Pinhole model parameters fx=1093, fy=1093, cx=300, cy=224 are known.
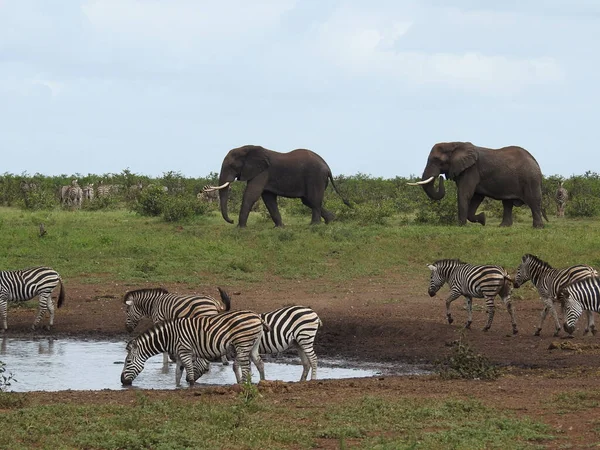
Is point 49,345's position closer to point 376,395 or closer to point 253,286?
point 253,286

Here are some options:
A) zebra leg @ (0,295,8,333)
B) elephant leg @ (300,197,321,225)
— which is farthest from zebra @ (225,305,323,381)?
elephant leg @ (300,197,321,225)

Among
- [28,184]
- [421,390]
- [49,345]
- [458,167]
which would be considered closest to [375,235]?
[458,167]

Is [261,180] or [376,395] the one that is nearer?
[376,395]

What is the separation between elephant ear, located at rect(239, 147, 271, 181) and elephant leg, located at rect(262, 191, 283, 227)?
65 centimetres

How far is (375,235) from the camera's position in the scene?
24453mm

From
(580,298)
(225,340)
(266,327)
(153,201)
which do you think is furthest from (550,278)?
(153,201)

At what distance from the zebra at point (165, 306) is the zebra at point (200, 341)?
36.7 inches

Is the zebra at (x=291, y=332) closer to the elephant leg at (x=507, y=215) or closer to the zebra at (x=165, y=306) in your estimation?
the zebra at (x=165, y=306)

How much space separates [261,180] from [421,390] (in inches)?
641

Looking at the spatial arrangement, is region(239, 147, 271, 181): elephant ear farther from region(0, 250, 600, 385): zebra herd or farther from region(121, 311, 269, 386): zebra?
region(121, 311, 269, 386): zebra

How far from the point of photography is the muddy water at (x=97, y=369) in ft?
45.2

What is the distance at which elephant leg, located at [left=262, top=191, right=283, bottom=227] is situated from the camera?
2703cm

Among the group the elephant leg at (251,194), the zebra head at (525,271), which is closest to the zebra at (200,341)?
the zebra head at (525,271)

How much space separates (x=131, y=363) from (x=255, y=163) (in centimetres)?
1417
